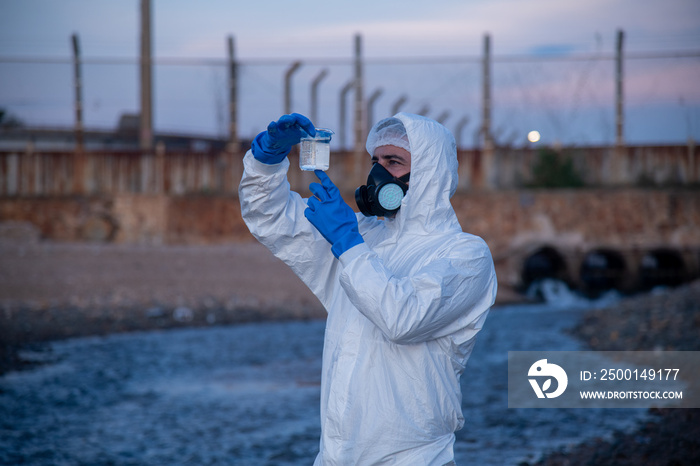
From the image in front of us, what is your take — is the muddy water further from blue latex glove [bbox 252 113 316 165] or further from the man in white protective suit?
blue latex glove [bbox 252 113 316 165]

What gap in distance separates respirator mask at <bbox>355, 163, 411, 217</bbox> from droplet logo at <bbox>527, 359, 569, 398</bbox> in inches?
236

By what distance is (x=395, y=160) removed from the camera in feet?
9.38

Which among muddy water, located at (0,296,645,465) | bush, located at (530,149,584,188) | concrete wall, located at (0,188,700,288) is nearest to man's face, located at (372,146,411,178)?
muddy water, located at (0,296,645,465)

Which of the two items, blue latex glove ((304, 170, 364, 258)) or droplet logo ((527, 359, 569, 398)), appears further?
droplet logo ((527, 359, 569, 398))

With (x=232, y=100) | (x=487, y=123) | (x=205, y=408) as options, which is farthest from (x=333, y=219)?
(x=232, y=100)

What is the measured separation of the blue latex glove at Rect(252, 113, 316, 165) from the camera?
2781 mm

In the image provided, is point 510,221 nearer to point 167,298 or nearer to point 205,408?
point 167,298

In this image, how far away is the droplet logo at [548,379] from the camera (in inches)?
320

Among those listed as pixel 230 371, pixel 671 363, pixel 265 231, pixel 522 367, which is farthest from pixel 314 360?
pixel 265 231

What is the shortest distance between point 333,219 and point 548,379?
6.67 metres

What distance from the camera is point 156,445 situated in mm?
6457

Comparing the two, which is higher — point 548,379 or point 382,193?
point 382,193

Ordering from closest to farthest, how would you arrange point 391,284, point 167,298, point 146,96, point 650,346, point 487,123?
point 391,284
point 650,346
point 167,298
point 487,123
point 146,96

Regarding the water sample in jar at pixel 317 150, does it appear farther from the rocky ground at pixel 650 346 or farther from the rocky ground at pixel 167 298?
the rocky ground at pixel 167 298
